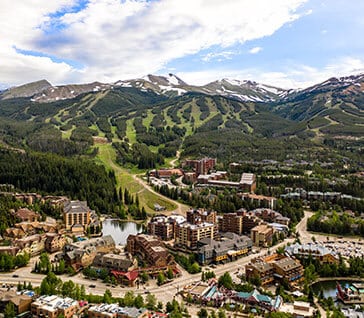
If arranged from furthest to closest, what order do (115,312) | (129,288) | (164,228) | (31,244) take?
(164,228)
(31,244)
(129,288)
(115,312)

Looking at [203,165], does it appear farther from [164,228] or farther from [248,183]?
[164,228]

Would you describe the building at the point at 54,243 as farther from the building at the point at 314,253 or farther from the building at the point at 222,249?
the building at the point at 314,253

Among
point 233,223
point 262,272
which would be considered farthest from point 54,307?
point 233,223

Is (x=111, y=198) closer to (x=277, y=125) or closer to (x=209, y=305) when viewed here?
(x=209, y=305)

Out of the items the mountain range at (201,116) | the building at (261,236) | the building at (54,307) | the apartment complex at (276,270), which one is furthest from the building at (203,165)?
the building at (54,307)

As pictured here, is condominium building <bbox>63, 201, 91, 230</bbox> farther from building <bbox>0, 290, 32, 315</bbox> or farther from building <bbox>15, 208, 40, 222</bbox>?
building <bbox>0, 290, 32, 315</bbox>


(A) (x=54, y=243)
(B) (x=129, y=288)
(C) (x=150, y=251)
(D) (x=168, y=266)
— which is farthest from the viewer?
(A) (x=54, y=243)

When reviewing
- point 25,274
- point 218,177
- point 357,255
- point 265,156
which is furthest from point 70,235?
point 265,156
